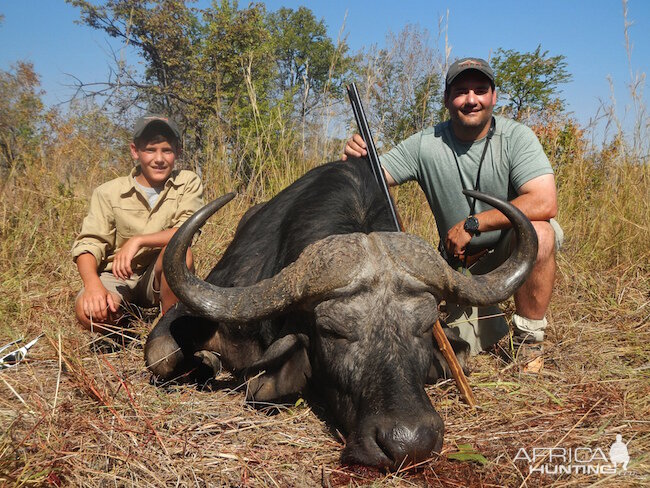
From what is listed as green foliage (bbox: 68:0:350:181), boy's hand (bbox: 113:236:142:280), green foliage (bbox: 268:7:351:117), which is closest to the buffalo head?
boy's hand (bbox: 113:236:142:280)

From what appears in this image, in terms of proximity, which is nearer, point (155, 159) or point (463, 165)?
point (155, 159)

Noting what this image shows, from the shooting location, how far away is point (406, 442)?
202 cm

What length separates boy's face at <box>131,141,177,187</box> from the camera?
4.07m

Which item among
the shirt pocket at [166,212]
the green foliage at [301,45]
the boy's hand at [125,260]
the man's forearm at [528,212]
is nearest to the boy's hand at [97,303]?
the boy's hand at [125,260]

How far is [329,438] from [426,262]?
1037mm

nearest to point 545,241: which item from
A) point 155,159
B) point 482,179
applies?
point 482,179

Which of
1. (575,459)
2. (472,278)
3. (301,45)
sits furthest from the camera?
(301,45)

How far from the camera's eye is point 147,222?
409cm

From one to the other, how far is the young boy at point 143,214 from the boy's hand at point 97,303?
27 centimetres

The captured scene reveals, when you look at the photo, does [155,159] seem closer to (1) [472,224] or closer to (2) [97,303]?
(2) [97,303]

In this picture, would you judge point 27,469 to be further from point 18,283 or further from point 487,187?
point 487,187

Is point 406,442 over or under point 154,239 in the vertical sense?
under

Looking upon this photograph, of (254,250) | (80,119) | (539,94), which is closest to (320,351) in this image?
(254,250)

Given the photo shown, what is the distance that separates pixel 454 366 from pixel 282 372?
3.30 feet
